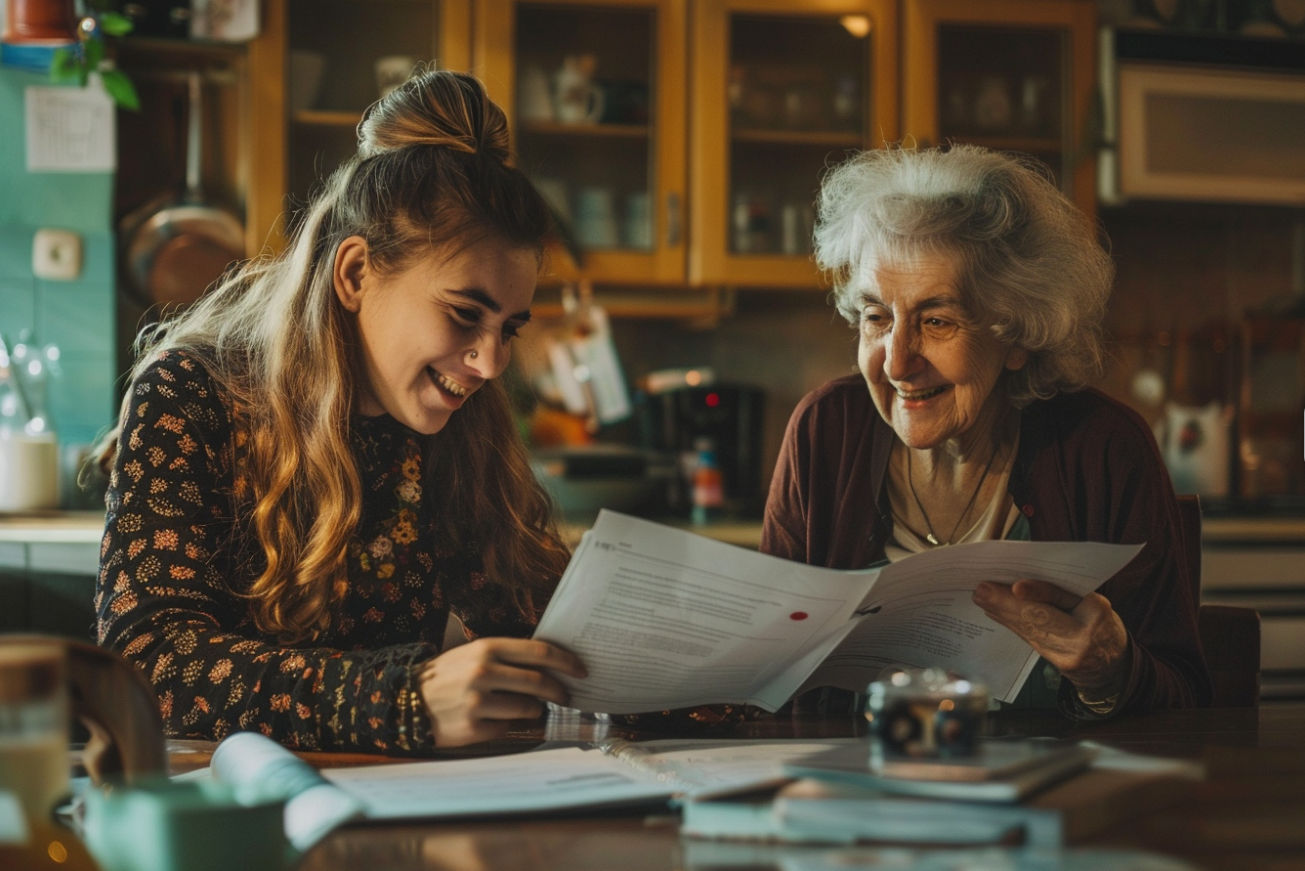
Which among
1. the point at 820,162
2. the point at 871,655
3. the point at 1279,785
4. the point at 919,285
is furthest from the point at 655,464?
the point at 1279,785

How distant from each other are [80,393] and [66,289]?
0.77 ft

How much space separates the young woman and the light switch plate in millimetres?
1421

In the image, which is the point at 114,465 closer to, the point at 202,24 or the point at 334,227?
the point at 334,227

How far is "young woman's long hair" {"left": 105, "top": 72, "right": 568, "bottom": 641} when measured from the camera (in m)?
1.21

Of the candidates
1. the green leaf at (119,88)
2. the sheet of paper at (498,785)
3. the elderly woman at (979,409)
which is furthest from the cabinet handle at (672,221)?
the sheet of paper at (498,785)

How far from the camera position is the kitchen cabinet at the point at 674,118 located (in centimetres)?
296

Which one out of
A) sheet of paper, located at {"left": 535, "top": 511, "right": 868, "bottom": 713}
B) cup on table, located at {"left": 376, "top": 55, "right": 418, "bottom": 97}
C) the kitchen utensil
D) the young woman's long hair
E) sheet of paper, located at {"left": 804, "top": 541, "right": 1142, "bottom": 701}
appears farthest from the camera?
cup on table, located at {"left": 376, "top": 55, "right": 418, "bottom": 97}

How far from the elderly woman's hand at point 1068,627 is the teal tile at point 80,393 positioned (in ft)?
7.37

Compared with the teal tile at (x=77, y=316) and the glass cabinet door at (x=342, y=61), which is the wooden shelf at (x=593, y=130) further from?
the teal tile at (x=77, y=316)

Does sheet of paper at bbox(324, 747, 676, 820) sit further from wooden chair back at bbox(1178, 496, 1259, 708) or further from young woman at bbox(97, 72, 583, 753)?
wooden chair back at bbox(1178, 496, 1259, 708)

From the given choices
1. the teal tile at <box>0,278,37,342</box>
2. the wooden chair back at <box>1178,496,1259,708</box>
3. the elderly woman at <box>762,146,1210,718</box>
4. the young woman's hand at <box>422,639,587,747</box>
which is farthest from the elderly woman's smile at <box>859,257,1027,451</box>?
the teal tile at <box>0,278,37,342</box>

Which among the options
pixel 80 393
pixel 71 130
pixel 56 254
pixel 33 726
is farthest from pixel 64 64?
pixel 33 726

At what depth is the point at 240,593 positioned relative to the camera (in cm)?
119

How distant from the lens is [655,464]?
112 inches
